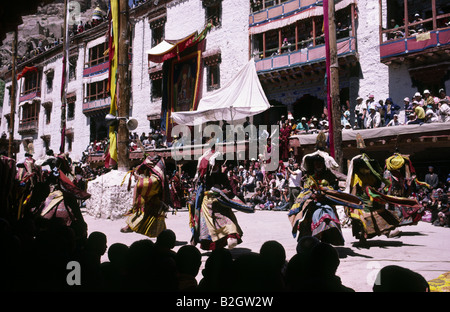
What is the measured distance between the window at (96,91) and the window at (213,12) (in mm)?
11349

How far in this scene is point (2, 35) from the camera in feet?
8.52

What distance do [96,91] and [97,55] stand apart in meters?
3.21

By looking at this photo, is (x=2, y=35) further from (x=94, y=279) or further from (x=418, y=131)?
(x=418, y=131)

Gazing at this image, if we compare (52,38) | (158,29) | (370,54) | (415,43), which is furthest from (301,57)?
(52,38)

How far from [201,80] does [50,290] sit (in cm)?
2402

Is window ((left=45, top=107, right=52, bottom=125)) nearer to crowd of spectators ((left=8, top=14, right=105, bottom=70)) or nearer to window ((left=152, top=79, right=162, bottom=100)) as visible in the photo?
crowd of spectators ((left=8, top=14, right=105, bottom=70))

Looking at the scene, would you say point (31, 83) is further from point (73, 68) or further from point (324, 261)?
point (324, 261)

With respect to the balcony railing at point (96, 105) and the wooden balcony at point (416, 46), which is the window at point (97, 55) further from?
the wooden balcony at point (416, 46)

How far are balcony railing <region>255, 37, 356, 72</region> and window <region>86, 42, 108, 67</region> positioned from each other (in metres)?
16.3

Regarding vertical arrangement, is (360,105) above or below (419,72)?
below

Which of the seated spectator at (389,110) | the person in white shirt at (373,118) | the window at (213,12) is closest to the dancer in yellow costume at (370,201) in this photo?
the person in white shirt at (373,118)

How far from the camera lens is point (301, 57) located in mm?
19609
